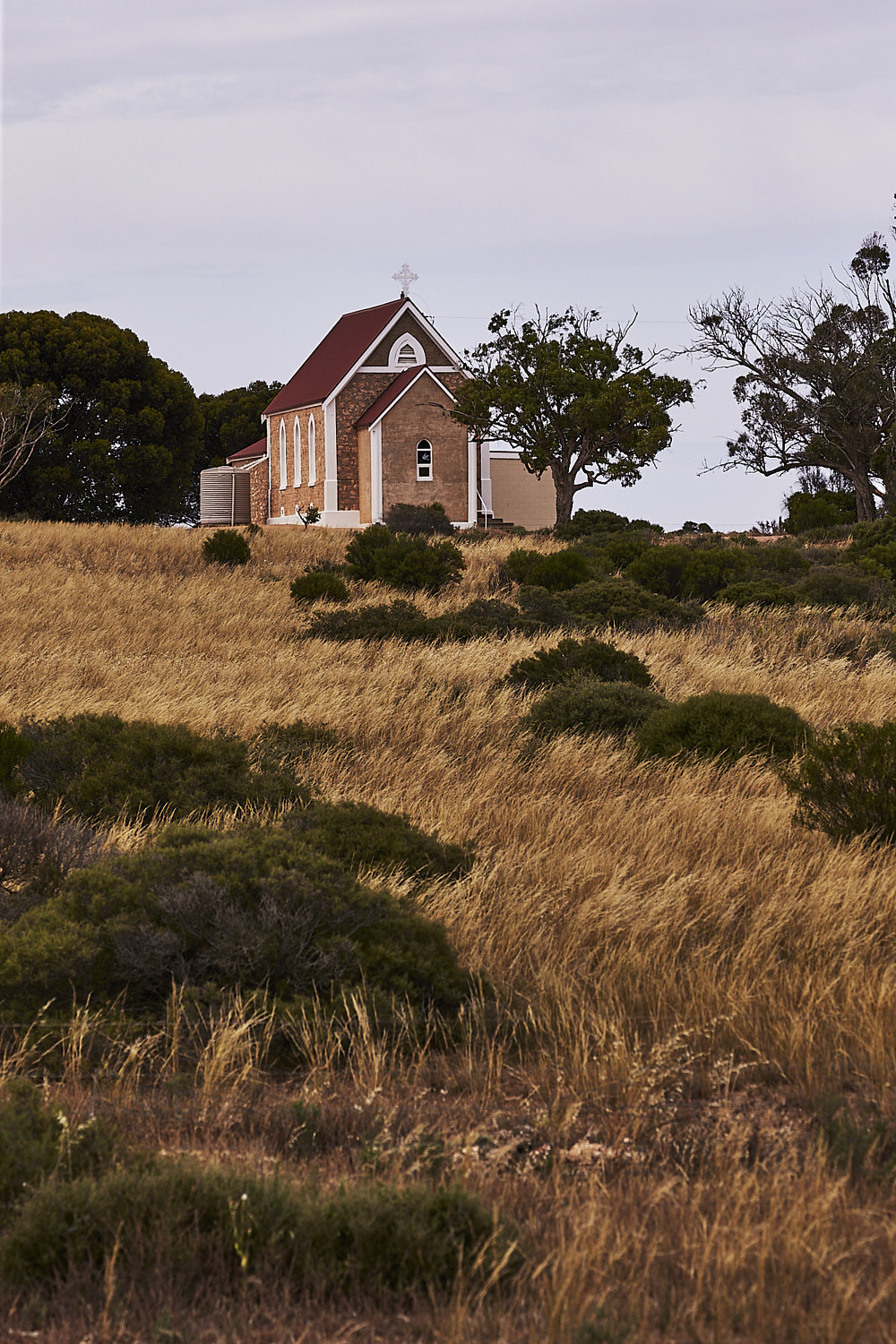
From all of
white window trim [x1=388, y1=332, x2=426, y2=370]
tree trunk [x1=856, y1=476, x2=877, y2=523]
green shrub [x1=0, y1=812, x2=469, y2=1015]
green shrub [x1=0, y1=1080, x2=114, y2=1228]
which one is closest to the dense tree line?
white window trim [x1=388, y1=332, x2=426, y2=370]

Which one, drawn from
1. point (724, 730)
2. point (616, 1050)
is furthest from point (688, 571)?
point (616, 1050)

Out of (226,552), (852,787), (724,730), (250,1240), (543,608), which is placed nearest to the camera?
(250,1240)

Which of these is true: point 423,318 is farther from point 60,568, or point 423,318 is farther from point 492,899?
point 492,899

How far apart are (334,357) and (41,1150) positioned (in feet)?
158

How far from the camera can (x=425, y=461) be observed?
45.2 meters

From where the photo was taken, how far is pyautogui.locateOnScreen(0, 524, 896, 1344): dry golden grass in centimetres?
275

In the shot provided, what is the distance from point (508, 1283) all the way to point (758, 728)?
21.5ft

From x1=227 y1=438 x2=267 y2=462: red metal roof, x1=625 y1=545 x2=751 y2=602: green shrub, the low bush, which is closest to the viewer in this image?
the low bush

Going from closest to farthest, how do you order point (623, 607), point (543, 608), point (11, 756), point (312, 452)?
point (11, 756)
point (543, 608)
point (623, 607)
point (312, 452)

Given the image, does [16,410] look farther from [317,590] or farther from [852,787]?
[852,787]

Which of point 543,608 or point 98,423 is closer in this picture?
point 543,608

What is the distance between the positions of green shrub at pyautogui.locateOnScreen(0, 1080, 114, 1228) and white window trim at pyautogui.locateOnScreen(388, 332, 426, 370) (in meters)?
45.2

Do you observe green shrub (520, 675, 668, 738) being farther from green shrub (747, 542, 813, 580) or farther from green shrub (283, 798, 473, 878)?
green shrub (747, 542, 813, 580)

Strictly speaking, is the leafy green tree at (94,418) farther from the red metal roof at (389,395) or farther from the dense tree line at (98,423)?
the red metal roof at (389,395)
